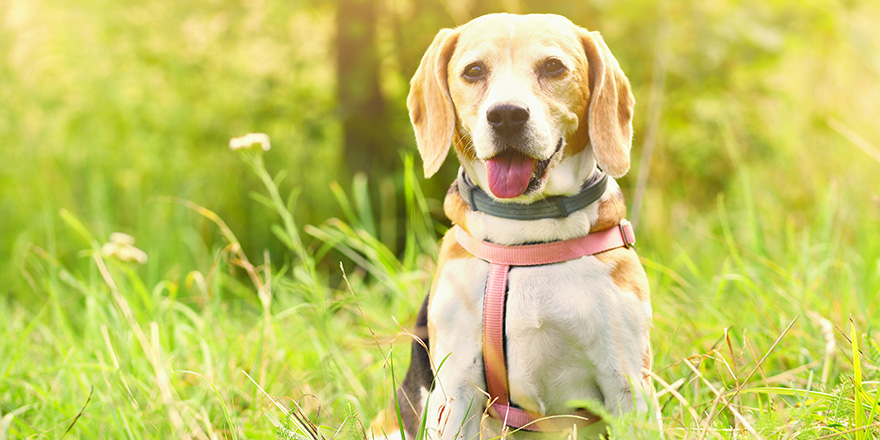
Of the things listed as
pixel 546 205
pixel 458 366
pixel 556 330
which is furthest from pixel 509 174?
pixel 458 366

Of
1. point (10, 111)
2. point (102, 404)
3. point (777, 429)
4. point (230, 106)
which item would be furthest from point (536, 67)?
point (10, 111)

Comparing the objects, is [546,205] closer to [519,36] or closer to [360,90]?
[519,36]

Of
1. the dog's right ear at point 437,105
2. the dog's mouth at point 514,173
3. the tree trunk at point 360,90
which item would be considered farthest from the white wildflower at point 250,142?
the tree trunk at point 360,90

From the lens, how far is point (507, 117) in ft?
6.51

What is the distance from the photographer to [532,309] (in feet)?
6.54

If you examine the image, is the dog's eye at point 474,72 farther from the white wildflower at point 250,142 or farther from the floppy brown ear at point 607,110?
the white wildflower at point 250,142

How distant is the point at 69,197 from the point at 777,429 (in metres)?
5.20

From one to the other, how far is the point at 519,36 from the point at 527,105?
27 centimetres

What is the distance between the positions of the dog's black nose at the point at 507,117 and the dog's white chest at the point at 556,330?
0.39 metres

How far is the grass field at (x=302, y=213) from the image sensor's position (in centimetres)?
292

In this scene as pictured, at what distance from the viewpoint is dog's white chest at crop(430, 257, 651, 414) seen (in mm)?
1978

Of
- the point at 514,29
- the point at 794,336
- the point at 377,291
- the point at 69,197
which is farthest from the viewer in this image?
the point at 69,197

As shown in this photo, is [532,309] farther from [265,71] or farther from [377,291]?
[265,71]

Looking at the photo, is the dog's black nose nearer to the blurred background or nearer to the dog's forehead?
the dog's forehead
